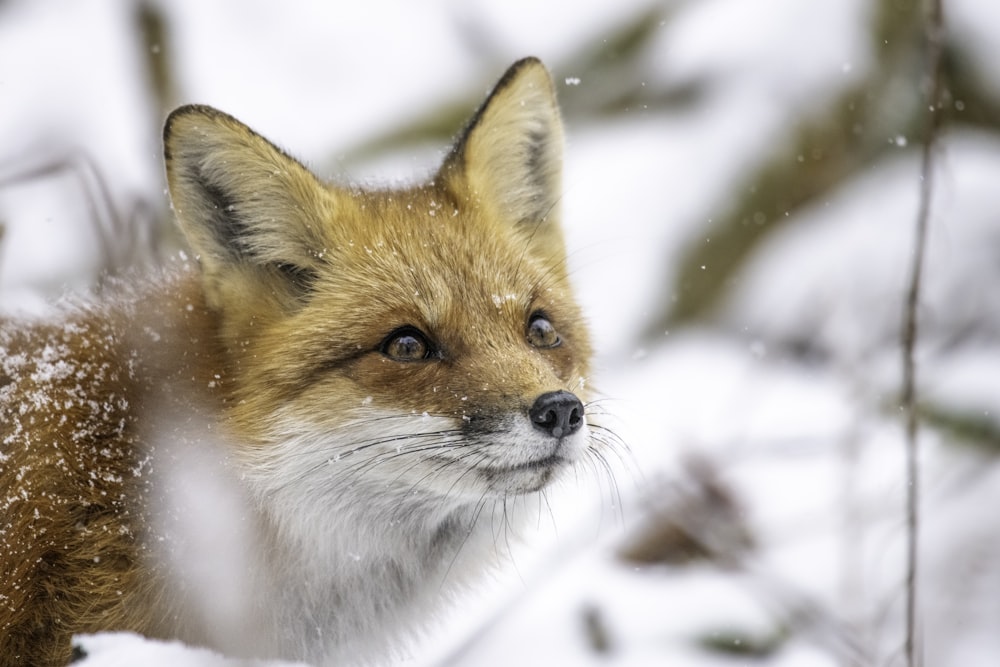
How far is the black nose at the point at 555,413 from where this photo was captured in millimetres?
3447

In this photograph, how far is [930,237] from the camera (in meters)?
8.52

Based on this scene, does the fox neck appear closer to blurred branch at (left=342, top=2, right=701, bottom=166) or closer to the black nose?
the black nose

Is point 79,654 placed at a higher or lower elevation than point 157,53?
lower

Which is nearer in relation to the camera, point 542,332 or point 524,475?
point 524,475

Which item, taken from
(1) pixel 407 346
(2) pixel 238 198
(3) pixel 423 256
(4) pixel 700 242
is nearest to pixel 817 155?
(4) pixel 700 242

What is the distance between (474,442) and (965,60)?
5274 millimetres

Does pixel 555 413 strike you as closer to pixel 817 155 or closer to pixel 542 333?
pixel 542 333

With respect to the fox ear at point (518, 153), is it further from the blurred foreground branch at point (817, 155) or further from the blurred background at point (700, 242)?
the blurred foreground branch at point (817, 155)

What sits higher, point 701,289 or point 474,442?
point 701,289

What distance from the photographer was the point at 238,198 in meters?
3.91

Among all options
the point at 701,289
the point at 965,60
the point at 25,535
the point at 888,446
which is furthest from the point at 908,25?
the point at 25,535

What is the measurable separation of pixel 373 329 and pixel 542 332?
0.71 metres

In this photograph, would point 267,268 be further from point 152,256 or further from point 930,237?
point 930,237

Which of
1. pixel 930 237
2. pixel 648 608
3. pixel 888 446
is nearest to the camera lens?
pixel 648 608
